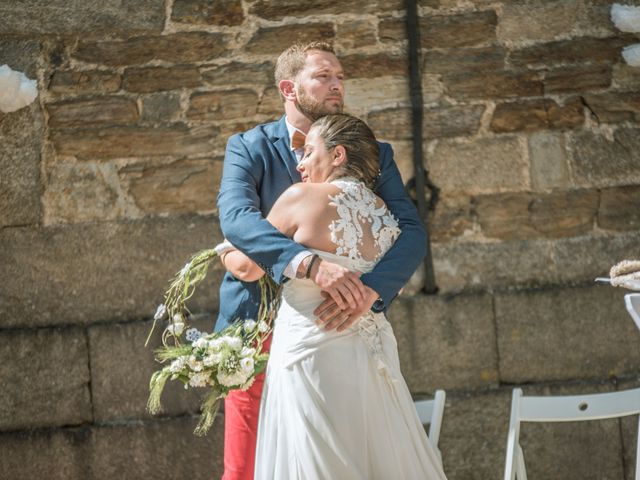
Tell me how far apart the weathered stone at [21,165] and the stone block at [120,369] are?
63 centimetres

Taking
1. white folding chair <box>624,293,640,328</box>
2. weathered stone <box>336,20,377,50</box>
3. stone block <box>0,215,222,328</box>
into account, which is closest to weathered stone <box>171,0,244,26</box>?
weathered stone <box>336,20,377,50</box>

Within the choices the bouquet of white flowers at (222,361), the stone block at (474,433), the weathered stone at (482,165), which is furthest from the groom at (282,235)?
the stone block at (474,433)

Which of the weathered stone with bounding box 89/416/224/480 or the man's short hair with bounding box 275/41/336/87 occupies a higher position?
the man's short hair with bounding box 275/41/336/87

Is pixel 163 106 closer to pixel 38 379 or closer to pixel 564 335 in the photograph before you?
pixel 38 379

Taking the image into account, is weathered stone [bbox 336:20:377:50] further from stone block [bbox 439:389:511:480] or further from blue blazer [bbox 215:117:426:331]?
stone block [bbox 439:389:511:480]

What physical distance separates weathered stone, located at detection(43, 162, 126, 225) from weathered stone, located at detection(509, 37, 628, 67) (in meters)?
2.02

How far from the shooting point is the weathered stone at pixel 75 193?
434 centimetres

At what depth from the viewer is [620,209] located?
448cm

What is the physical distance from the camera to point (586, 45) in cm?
444

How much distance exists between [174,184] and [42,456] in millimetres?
1366

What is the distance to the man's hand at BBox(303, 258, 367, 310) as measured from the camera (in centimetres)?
271

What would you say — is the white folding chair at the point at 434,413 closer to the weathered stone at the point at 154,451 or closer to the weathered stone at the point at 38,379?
the weathered stone at the point at 154,451

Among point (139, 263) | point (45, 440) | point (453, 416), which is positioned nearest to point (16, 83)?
point (139, 263)

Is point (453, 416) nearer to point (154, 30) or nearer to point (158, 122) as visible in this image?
point (158, 122)
